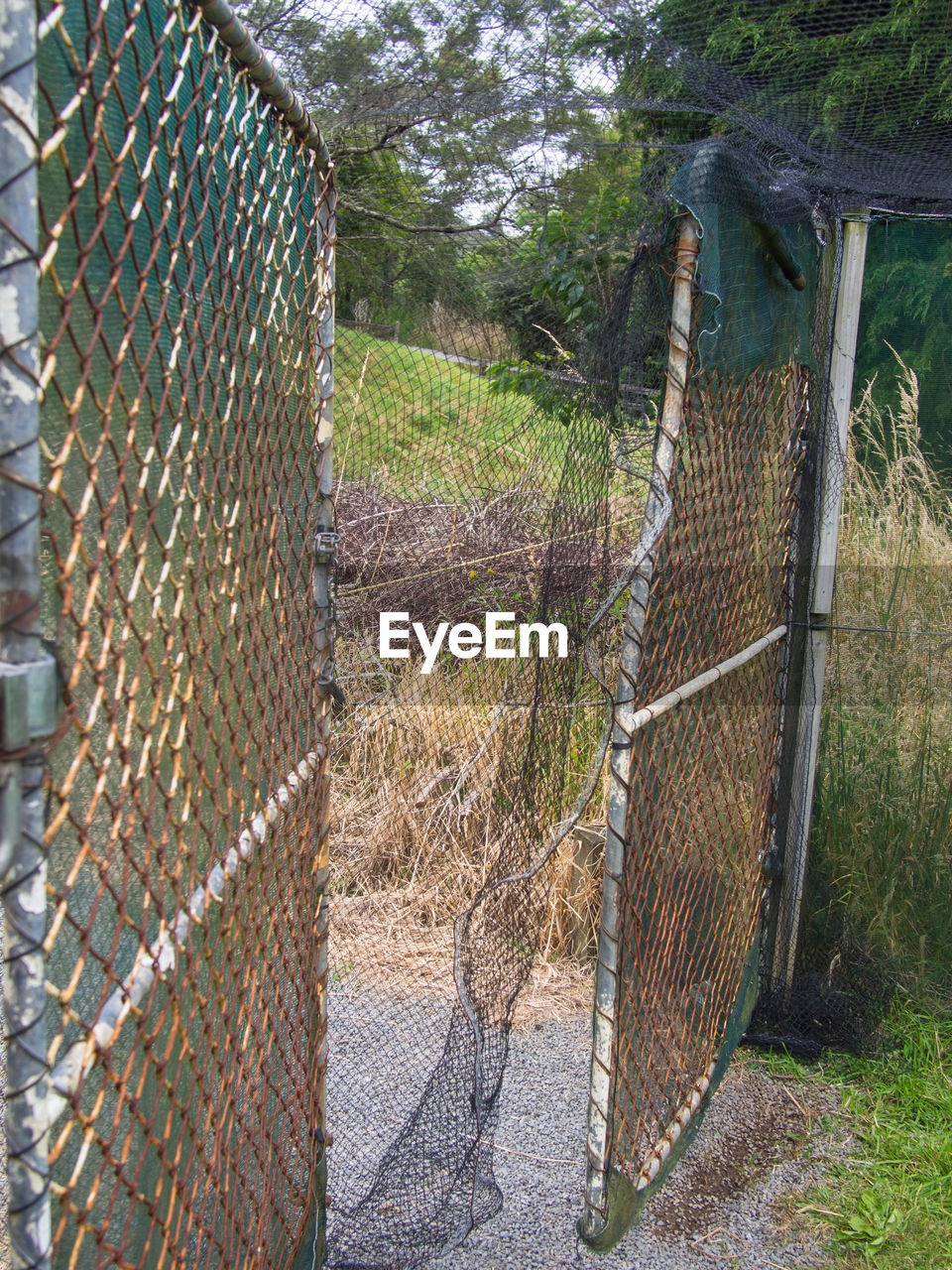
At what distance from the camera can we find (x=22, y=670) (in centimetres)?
83

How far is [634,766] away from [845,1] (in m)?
2.14

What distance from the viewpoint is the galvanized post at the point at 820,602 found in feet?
11.2

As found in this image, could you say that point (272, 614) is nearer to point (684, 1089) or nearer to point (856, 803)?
point (684, 1089)

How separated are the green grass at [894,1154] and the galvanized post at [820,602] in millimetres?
389

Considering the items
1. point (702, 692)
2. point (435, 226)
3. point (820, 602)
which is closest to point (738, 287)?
point (702, 692)

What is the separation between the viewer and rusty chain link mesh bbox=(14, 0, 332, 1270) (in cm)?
98

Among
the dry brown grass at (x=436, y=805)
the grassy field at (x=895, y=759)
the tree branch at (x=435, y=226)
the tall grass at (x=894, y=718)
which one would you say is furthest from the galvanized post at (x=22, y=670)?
the tree branch at (x=435, y=226)

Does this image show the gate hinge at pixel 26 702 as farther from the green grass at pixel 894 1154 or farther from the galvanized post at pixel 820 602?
the galvanized post at pixel 820 602

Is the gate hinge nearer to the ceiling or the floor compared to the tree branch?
nearer to the floor

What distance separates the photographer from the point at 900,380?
3.85 m

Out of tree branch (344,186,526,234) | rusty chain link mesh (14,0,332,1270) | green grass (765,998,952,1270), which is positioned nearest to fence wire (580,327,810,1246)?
green grass (765,998,952,1270)

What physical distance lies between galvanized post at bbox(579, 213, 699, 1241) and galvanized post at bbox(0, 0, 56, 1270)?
1.34 meters

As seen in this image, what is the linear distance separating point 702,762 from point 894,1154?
1.35 metres

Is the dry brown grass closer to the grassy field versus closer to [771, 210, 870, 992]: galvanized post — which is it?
[771, 210, 870, 992]: galvanized post
